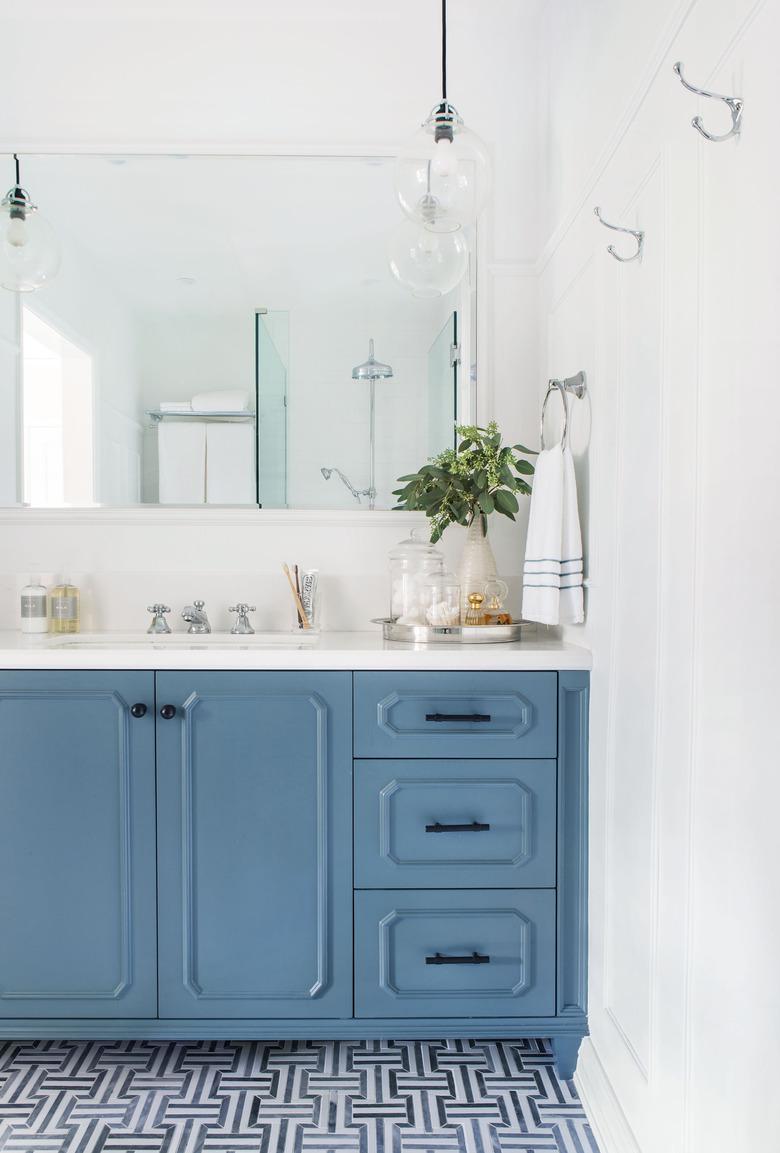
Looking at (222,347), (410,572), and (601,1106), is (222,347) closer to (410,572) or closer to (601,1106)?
(410,572)

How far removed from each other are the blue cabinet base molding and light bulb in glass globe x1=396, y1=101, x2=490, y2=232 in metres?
0.96

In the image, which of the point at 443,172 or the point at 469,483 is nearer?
the point at 443,172

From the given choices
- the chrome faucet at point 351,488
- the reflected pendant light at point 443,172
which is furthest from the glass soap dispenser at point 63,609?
→ the reflected pendant light at point 443,172

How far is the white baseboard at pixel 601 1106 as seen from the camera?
1.36 meters

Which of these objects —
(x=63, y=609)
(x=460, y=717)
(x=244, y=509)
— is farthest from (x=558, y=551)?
(x=63, y=609)

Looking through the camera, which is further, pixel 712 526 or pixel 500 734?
pixel 500 734

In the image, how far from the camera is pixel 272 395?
2117 mm

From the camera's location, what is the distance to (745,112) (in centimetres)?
92

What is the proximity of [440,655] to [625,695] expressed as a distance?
378 millimetres

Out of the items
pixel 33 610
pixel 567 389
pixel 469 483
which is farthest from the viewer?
pixel 33 610

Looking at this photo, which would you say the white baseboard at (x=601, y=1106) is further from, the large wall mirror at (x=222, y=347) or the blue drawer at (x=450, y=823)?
the large wall mirror at (x=222, y=347)

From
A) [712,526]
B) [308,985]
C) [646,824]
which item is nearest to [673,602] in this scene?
[712,526]

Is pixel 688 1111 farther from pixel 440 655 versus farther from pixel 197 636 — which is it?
pixel 197 636

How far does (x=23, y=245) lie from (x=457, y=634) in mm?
1466
